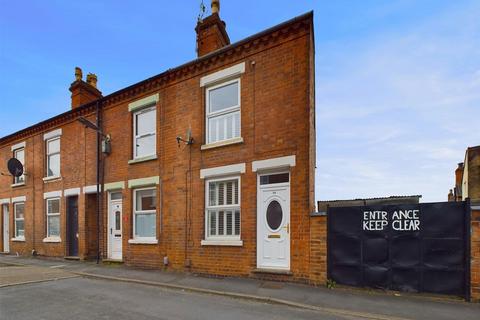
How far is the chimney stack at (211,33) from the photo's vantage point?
10766 millimetres

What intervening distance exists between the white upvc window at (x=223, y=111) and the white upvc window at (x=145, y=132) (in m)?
2.35

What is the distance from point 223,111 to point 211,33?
3.18 m

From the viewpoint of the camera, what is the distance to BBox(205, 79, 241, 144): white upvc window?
9.34 meters

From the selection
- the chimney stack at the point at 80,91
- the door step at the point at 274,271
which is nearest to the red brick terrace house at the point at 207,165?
the door step at the point at 274,271

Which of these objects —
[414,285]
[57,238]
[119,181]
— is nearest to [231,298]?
[414,285]

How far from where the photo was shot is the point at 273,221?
8352 mm

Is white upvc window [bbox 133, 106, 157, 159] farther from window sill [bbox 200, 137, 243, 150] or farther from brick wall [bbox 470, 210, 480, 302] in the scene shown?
brick wall [bbox 470, 210, 480, 302]

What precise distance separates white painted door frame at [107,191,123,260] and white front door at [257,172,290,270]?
573 cm

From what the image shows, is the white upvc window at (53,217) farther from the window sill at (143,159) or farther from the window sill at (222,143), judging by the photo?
the window sill at (222,143)

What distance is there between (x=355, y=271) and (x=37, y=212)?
46.7 feet

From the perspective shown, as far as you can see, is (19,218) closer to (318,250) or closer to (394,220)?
(318,250)

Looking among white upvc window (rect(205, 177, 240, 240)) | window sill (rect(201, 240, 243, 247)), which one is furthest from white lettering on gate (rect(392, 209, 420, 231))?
white upvc window (rect(205, 177, 240, 240))

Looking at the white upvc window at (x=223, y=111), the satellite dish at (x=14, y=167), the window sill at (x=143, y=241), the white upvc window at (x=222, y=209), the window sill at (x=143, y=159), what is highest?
the white upvc window at (x=223, y=111)

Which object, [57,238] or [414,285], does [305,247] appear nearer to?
[414,285]
